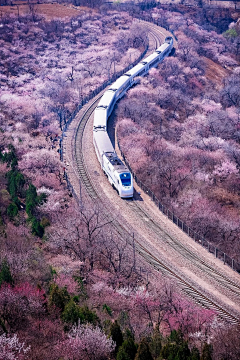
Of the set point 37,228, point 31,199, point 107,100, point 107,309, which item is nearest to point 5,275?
point 107,309

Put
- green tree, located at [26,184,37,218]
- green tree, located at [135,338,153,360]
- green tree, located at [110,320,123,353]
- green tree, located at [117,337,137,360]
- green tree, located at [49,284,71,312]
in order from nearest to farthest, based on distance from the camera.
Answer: green tree, located at [135,338,153,360]
green tree, located at [117,337,137,360]
green tree, located at [110,320,123,353]
green tree, located at [49,284,71,312]
green tree, located at [26,184,37,218]

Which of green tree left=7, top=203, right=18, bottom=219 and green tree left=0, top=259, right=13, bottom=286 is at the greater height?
green tree left=0, top=259, right=13, bottom=286

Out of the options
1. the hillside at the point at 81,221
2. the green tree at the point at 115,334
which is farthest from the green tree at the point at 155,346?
the green tree at the point at 115,334

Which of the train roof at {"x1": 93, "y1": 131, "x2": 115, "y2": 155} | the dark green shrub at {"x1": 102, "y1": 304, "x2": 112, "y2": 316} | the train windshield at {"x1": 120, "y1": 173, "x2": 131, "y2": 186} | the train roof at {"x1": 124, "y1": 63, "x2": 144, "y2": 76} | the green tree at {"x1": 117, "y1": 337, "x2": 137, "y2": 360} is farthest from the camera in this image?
the train roof at {"x1": 124, "y1": 63, "x2": 144, "y2": 76}

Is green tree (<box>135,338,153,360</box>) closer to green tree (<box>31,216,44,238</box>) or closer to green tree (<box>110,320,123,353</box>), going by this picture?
green tree (<box>110,320,123,353</box>)

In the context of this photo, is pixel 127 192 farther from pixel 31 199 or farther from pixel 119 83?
pixel 119 83

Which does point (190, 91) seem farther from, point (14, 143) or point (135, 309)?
point (135, 309)

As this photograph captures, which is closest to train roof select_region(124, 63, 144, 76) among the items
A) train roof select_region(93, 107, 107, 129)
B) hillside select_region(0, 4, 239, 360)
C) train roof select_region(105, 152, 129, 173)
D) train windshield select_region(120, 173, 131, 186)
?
hillside select_region(0, 4, 239, 360)
